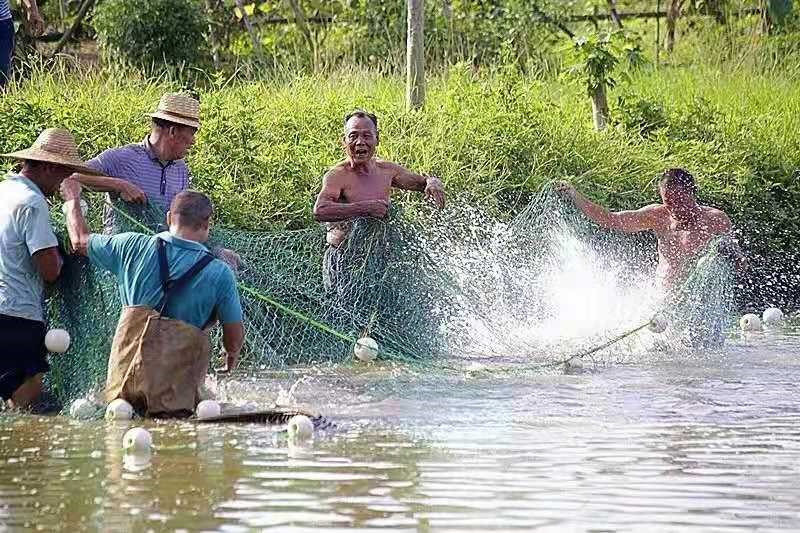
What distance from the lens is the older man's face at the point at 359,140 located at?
1070cm

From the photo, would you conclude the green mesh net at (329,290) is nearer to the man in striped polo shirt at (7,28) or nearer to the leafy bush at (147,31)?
the man in striped polo shirt at (7,28)

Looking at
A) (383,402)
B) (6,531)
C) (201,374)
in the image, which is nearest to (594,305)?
(383,402)

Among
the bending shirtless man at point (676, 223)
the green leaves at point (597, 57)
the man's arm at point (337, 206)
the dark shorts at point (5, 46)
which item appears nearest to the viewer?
the man's arm at point (337, 206)

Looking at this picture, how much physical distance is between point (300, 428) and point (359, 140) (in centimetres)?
345

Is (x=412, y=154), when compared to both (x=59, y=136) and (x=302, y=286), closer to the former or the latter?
(x=302, y=286)

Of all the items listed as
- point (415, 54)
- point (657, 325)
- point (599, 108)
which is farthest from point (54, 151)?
point (599, 108)

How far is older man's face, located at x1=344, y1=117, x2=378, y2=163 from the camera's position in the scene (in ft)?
35.1

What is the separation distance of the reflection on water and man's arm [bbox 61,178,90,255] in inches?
34.8

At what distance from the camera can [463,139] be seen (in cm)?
1417

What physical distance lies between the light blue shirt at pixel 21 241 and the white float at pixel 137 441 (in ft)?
4.19

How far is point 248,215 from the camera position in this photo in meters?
12.6

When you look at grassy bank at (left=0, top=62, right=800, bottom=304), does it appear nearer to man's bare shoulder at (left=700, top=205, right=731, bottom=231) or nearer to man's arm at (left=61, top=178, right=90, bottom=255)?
man's bare shoulder at (left=700, top=205, right=731, bottom=231)

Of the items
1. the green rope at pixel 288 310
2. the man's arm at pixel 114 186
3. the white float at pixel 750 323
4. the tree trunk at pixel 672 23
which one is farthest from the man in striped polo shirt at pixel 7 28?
the tree trunk at pixel 672 23

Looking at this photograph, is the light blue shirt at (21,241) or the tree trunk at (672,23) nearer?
the light blue shirt at (21,241)
